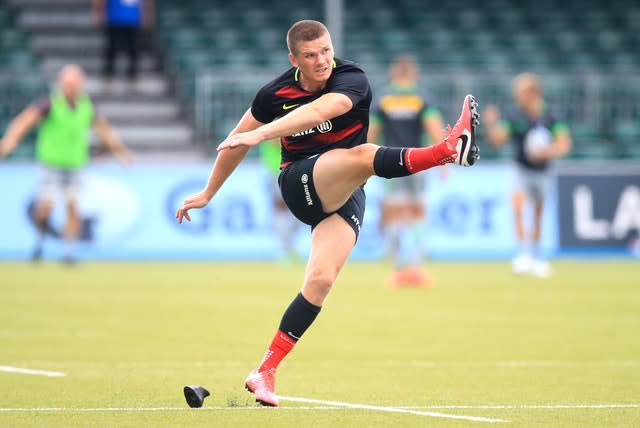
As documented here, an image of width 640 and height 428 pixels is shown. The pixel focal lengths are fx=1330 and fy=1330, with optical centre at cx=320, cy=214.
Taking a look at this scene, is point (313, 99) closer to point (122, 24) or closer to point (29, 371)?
point (29, 371)

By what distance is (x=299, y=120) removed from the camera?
6910mm

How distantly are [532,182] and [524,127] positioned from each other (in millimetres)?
781

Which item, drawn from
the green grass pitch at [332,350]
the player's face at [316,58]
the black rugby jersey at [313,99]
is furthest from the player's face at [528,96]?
the player's face at [316,58]

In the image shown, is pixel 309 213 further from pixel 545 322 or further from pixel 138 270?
pixel 138 270

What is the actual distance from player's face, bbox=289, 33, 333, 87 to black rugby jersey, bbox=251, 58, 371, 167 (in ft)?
0.40

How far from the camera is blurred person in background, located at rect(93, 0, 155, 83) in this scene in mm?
24781

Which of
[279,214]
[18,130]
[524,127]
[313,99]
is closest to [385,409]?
[313,99]

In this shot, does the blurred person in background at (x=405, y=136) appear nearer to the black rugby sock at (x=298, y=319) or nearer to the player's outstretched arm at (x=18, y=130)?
the player's outstretched arm at (x=18, y=130)

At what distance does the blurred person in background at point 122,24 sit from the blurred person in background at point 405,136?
943 cm

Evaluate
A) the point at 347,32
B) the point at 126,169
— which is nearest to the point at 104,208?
the point at 126,169

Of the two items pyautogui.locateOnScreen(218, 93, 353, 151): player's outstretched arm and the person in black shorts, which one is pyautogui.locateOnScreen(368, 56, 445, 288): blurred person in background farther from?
pyautogui.locateOnScreen(218, 93, 353, 151): player's outstretched arm

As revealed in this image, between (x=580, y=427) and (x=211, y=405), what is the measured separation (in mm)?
1985

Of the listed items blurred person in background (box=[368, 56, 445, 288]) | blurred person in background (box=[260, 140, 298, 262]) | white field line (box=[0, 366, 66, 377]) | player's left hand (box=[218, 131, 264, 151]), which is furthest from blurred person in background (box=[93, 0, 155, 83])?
player's left hand (box=[218, 131, 264, 151])

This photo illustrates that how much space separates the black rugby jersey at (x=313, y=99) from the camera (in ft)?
24.2
